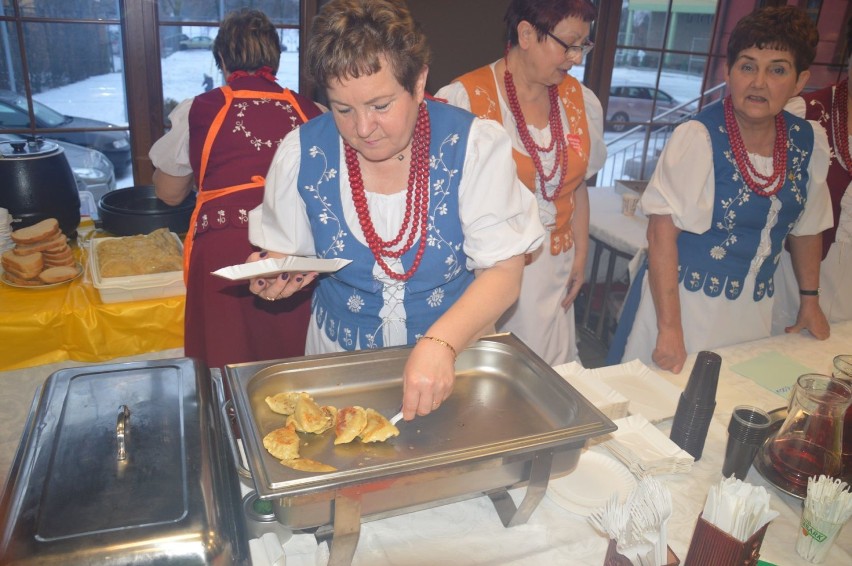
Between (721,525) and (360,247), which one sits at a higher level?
(360,247)

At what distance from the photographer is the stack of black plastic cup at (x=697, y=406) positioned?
1.16 metres

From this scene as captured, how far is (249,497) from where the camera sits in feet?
3.08

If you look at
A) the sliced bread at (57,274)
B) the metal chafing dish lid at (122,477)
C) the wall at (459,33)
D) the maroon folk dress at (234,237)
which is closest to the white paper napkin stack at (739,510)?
the metal chafing dish lid at (122,477)

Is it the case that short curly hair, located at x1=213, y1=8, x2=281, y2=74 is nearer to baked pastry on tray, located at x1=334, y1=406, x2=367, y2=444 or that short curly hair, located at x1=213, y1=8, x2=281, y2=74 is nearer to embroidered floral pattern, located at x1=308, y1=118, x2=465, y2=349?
embroidered floral pattern, located at x1=308, y1=118, x2=465, y2=349

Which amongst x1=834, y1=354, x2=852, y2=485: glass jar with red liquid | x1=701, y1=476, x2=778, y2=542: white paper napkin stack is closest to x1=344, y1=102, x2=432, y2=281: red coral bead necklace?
x1=701, y1=476, x2=778, y2=542: white paper napkin stack

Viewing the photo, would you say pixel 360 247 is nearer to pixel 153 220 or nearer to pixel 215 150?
pixel 215 150

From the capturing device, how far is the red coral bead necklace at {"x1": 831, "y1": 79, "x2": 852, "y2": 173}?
7.07ft

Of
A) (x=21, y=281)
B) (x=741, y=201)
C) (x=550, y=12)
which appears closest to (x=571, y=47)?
(x=550, y=12)

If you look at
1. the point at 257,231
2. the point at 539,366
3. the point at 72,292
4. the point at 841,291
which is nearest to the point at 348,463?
the point at 539,366

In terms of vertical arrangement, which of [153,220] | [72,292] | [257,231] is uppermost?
[257,231]

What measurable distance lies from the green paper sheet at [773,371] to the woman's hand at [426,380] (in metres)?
0.90

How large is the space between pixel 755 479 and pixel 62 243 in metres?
2.09

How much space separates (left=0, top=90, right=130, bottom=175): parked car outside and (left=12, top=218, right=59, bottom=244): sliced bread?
3.03ft

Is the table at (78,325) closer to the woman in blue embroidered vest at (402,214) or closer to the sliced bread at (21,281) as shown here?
the sliced bread at (21,281)
